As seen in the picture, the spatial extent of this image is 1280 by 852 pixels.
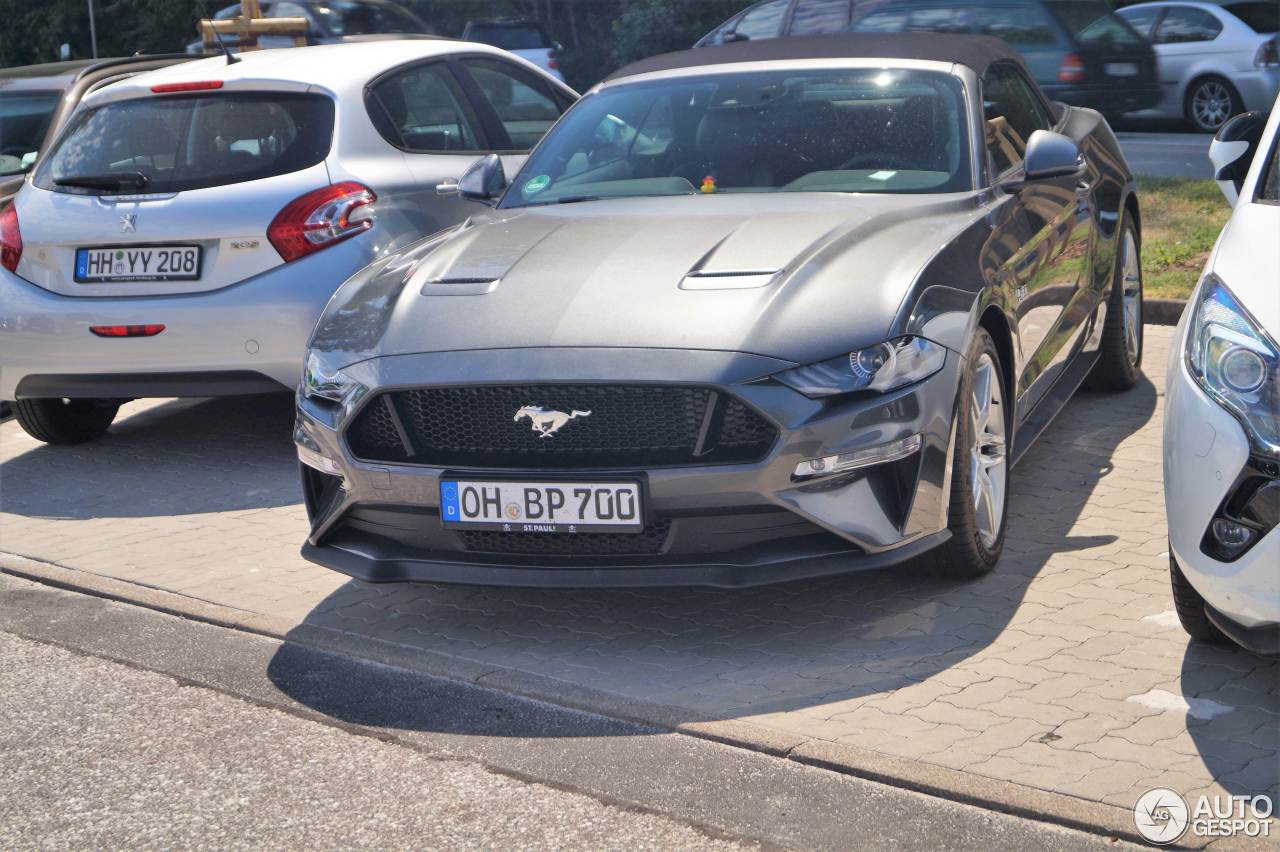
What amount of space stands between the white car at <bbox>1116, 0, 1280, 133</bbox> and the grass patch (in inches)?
223

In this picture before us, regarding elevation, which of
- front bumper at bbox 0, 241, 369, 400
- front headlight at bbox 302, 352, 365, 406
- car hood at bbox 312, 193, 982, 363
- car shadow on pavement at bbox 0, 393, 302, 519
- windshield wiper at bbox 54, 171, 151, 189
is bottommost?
car shadow on pavement at bbox 0, 393, 302, 519

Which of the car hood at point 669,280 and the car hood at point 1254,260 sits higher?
the car hood at point 1254,260

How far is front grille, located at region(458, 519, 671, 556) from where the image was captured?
14.3ft

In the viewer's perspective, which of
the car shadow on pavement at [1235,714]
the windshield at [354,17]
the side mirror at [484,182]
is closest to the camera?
the car shadow on pavement at [1235,714]

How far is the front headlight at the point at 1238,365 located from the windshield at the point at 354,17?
63.6ft

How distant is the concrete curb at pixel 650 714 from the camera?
3.45 m

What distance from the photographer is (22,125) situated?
898 centimetres

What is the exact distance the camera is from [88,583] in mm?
5445

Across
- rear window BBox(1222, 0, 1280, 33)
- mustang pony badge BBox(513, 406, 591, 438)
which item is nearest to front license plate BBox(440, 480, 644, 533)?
mustang pony badge BBox(513, 406, 591, 438)

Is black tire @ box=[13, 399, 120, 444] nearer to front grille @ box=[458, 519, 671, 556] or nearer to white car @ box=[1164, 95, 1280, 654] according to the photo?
front grille @ box=[458, 519, 671, 556]

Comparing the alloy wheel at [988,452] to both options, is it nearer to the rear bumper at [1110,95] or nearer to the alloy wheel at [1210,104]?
the rear bumper at [1110,95]

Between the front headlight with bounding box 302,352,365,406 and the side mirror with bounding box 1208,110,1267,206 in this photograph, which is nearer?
the front headlight with bounding box 302,352,365,406

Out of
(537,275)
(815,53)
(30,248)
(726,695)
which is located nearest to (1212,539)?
(726,695)

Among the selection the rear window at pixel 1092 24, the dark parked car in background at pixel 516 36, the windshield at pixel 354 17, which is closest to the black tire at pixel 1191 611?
the rear window at pixel 1092 24
